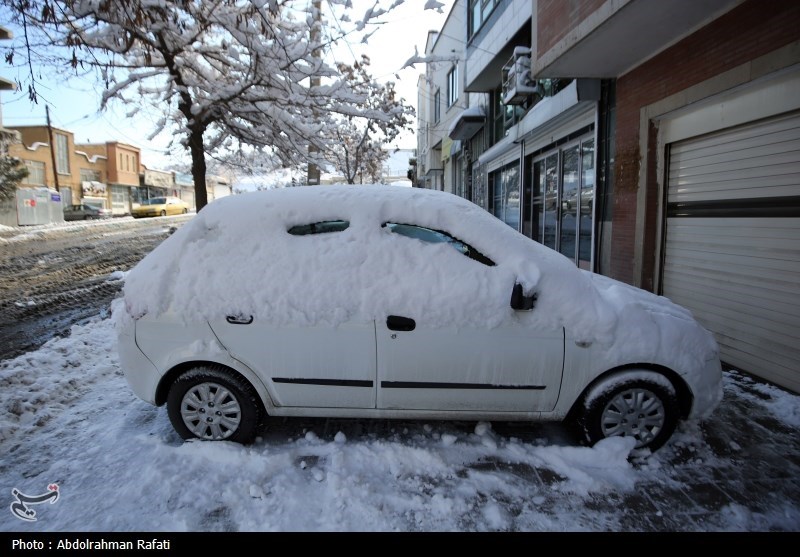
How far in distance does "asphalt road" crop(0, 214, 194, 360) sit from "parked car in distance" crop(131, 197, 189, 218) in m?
14.9

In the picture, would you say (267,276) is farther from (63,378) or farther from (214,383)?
(63,378)

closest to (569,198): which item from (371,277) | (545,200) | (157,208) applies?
(545,200)

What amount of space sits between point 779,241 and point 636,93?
10.3 feet

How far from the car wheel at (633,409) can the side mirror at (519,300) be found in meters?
0.75

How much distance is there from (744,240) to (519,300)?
3451 mm

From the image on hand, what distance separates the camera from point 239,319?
9.90 feet

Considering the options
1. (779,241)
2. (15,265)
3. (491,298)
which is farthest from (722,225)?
(15,265)

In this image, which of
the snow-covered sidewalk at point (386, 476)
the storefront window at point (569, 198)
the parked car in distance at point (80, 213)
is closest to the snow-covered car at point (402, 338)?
the snow-covered sidewalk at point (386, 476)

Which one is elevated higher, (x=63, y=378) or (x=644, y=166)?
(x=644, y=166)

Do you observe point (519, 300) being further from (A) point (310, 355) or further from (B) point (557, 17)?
(B) point (557, 17)

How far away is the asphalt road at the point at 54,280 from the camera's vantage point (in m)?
6.20

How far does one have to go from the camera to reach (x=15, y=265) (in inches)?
Result: 470

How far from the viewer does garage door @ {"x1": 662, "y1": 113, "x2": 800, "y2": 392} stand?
4273mm

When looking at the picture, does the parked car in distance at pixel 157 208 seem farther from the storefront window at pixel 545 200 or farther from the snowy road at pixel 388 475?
the snowy road at pixel 388 475
